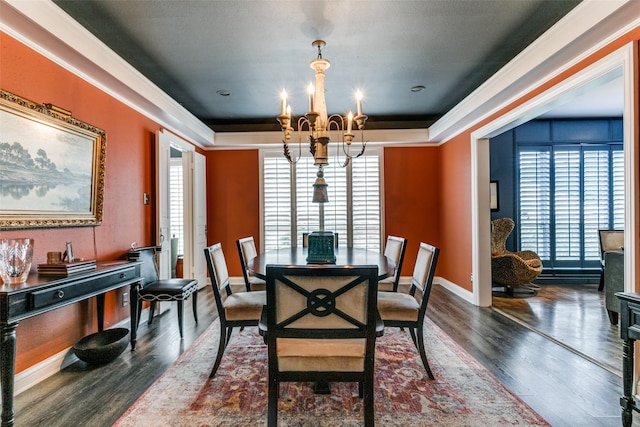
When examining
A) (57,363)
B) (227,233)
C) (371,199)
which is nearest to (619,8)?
(371,199)

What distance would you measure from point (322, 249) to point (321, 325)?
1.00m

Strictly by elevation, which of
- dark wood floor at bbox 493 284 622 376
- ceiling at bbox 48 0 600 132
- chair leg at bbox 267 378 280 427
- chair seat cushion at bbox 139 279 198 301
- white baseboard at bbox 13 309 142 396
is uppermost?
ceiling at bbox 48 0 600 132

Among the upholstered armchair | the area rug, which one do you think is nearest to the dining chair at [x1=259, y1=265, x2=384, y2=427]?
the area rug

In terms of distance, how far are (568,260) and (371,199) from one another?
3440mm

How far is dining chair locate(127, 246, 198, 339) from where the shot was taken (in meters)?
3.05

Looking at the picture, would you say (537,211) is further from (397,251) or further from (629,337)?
(629,337)

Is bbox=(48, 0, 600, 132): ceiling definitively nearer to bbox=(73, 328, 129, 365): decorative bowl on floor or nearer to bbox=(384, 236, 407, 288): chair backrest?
bbox=(384, 236, 407, 288): chair backrest

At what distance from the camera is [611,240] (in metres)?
4.59

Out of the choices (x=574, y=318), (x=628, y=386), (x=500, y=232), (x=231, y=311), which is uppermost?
(x=500, y=232)

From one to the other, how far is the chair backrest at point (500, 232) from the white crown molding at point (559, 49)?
6.83 feet

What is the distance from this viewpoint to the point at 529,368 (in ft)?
8.11

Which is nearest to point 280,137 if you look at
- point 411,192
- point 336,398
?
point 411,192

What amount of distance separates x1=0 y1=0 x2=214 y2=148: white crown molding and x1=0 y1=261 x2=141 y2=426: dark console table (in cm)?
158

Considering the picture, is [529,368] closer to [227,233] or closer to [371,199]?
[371,199]
